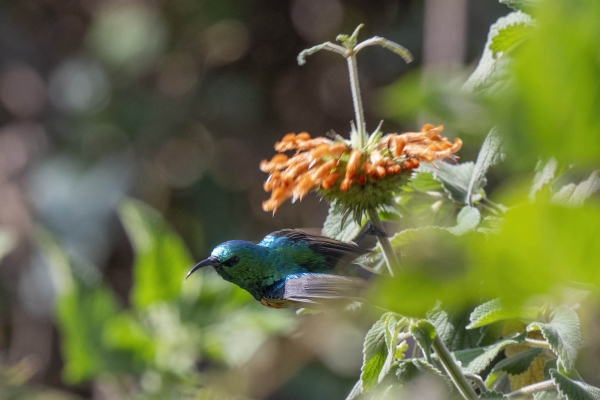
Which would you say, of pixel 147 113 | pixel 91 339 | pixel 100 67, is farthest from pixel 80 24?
pixel 91 339

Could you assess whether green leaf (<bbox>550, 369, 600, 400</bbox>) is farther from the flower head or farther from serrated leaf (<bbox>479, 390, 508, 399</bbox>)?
the flower head

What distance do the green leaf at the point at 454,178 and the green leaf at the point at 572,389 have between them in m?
0.29

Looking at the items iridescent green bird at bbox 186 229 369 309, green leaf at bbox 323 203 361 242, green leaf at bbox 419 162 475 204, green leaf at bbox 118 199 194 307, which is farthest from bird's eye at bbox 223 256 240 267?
green leaf at bbox 118 199 194 307

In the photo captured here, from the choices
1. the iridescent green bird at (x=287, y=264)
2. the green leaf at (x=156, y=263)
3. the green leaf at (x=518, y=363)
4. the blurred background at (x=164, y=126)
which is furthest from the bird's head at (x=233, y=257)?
the blurred background at (x=164, y=126)

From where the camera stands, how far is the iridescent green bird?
0.92 m

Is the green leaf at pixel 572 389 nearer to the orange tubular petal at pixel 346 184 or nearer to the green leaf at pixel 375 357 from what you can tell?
the green leaf at pixel 375 357

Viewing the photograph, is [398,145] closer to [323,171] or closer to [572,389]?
[323,171]

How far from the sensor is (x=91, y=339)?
1802 millimetres

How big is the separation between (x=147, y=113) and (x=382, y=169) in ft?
8.33

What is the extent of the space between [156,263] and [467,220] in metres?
1.15

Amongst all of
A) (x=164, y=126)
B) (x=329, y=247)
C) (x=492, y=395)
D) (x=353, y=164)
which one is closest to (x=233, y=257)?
(x=329, y=247)

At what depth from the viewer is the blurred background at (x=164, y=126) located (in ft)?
9.64

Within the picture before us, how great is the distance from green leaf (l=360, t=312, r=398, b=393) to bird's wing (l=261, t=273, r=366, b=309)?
0.20 feet

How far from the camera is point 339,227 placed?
98 cm
